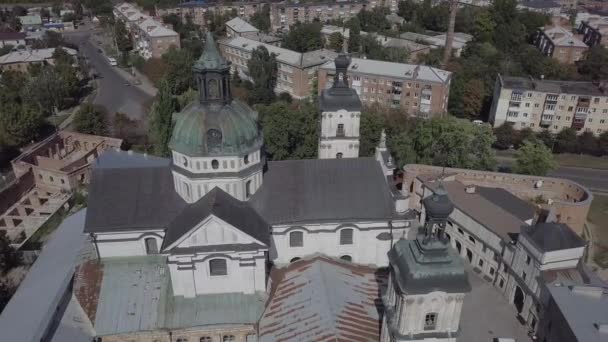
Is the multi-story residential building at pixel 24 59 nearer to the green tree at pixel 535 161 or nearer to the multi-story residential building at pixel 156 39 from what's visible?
the multi-story residential building at pixel 156 39

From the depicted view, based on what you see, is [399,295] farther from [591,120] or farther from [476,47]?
[476,47]

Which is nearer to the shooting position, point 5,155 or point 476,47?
point 5,155

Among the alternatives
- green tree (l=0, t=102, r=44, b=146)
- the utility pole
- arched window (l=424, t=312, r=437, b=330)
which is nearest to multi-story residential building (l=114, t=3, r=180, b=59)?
green tree (l=0, t=102, r=44, b=146)

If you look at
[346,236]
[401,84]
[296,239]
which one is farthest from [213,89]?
[401,84]

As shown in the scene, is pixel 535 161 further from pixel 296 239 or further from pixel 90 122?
pixel 90 122

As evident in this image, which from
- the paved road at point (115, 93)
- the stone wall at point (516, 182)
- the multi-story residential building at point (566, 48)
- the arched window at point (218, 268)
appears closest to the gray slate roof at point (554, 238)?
the stone wall at point (516, 182)

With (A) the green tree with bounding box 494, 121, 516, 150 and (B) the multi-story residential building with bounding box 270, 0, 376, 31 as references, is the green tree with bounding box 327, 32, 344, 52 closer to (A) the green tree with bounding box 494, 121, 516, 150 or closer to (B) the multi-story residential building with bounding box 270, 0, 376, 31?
(B) the multi-story residential building with bounding box 270, 0, 376, 31

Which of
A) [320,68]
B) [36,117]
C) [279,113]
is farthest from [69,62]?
[279,113]
